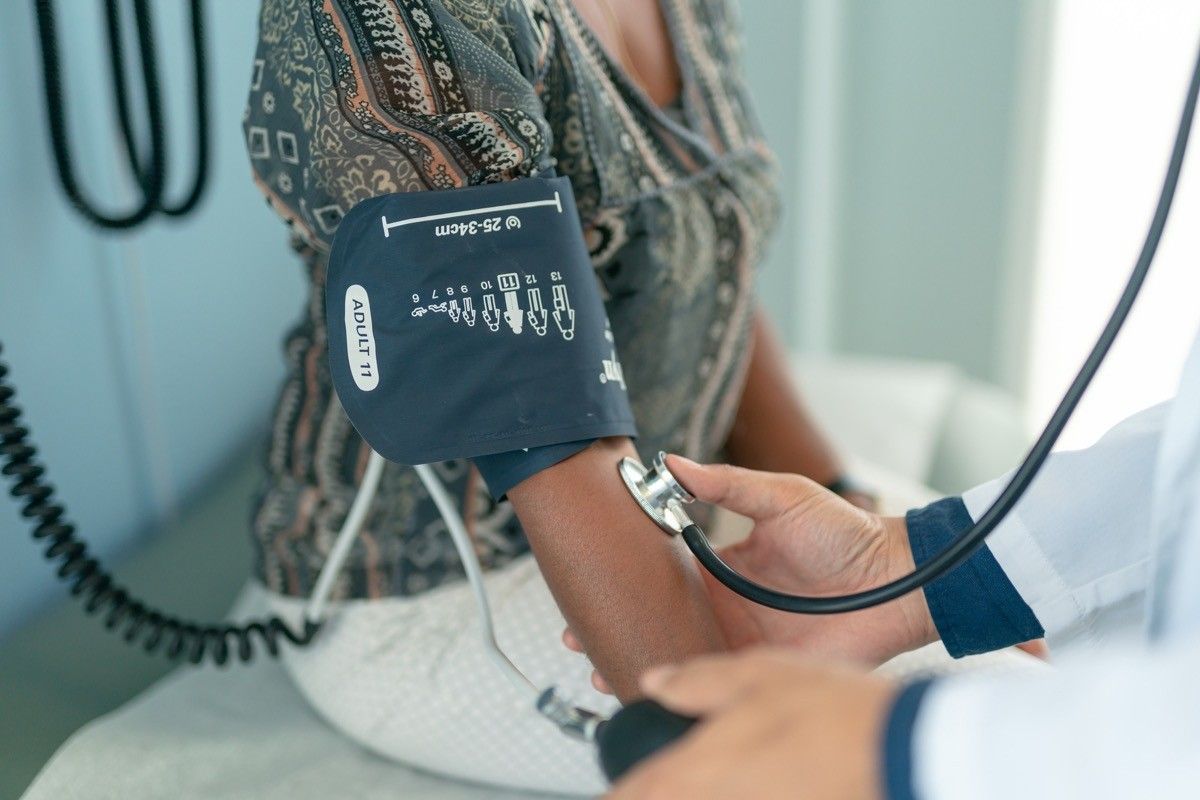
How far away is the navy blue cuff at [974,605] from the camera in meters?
0.75

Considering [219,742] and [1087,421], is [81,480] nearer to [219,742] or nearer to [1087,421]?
[219,742]

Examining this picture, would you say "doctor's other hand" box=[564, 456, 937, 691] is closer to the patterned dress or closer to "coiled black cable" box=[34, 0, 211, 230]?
the patterned dress

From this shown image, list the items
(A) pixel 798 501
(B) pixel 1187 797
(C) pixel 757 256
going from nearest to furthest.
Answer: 1. (B) pixel 1187 797
2. (A) pixel 798 501
3. (C) pixel 757 256

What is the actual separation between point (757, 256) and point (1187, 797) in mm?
692

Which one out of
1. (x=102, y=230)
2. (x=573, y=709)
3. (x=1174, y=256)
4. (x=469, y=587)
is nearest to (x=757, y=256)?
(x=469, y=587)

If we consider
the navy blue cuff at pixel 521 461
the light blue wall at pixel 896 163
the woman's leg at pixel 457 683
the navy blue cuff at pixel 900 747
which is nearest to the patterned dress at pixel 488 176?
the woman's leg at pixel 457 683

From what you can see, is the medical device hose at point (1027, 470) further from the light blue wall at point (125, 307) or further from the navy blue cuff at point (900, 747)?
the light blue wall at point (125, 307)

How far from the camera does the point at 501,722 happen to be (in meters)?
0.85

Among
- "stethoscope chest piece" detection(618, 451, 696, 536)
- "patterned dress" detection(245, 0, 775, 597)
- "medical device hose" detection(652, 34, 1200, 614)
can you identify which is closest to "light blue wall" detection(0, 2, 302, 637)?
"patterned dress" detection(245, 0, 775, 597)

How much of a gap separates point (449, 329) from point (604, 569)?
174mm

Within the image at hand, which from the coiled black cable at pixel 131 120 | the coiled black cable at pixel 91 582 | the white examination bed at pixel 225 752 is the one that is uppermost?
the coiled black cable at pixel 131 120

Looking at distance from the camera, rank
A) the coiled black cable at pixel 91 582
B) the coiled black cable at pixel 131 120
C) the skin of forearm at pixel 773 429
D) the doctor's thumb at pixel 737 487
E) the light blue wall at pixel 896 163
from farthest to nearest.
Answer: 1. the light blue wall at pixel 896 163
2. the skin of forearm at pixel 773 429
3. the coiled black cable at pixel 131 120
4. the coiled black cable at pixel 91 582
5. the doctor's thumb at pixel 737 487

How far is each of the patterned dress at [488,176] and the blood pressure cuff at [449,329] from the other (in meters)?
0.03

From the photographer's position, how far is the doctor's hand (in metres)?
0.42
